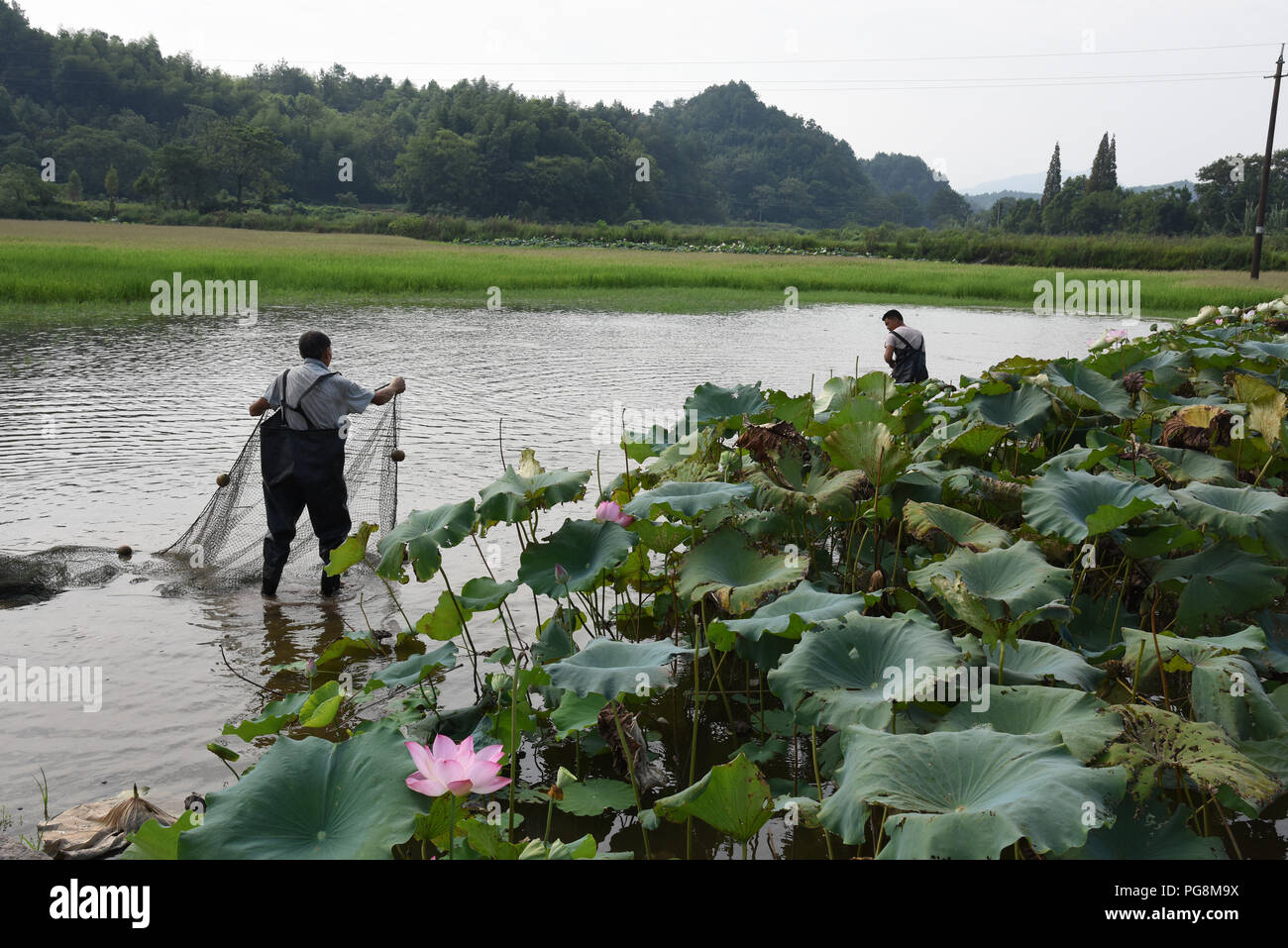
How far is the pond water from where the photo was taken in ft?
11.6

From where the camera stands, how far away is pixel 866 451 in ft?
10.7

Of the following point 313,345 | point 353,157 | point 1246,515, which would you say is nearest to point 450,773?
point 1246,515

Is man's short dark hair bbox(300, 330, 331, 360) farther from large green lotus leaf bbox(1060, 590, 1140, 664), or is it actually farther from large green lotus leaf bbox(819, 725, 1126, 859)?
large green lotus leaf bbox(819, 725, 1126, 859)

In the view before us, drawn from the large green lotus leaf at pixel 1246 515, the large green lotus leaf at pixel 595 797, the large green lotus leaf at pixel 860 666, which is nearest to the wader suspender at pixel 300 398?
the large green lotus leaf at pixel 595 797

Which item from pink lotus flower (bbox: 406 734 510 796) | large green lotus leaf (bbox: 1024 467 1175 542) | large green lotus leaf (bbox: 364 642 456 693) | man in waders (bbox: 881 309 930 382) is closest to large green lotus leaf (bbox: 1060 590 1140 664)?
large green lotus leaf (bbox: 1024 467 1175 542)

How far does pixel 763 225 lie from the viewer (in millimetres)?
103312

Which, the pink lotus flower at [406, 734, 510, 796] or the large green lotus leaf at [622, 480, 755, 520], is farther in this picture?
the large green lotus leaf at [622, 480, 755, 520]

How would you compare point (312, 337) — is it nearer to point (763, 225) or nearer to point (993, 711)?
point (993, 711)

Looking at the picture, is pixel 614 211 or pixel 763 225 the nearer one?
pixel 614 211

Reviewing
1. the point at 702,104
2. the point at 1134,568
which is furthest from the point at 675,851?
the point at 702,104

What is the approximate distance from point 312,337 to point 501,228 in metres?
49.8

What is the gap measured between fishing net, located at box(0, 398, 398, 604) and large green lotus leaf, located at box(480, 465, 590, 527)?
7.22 ft

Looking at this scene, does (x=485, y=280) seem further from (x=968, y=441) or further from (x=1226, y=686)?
(x=1226, y=686)

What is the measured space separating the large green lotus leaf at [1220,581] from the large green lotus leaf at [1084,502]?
0.30m
